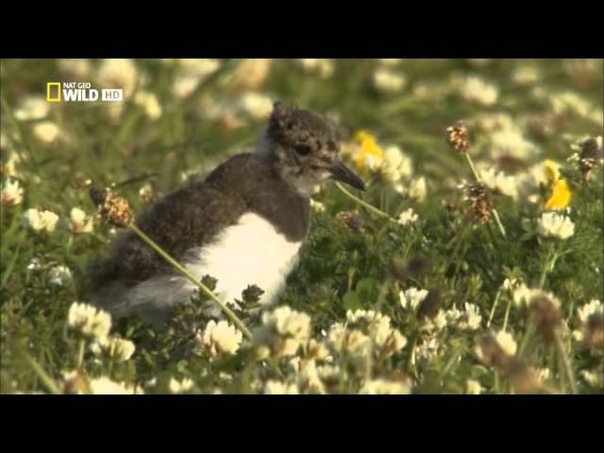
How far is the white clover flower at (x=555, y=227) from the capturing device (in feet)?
21.0

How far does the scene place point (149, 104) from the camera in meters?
9.96

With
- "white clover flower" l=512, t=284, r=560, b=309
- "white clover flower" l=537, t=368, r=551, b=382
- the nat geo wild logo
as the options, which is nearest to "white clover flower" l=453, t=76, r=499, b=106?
the nat geo wild logo

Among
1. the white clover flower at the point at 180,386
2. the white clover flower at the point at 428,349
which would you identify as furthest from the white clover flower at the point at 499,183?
the white clover flower at the point at 180,386

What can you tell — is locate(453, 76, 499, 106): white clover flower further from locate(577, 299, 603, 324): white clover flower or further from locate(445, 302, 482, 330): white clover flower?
locate(445, 302, 482, 330): white clover flower

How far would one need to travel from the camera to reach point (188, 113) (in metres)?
10.3

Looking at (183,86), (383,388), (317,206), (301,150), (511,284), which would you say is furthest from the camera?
(183,86)

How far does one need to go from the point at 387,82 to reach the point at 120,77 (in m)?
2.26

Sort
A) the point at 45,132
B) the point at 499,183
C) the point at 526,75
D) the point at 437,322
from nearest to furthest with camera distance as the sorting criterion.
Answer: the point at 437,322
the point at 499,183
the point at 45,132
the point at 526,75

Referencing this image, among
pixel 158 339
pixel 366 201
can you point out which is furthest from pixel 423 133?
pixel 158 339

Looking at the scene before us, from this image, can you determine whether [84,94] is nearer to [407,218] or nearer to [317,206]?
[317,206]

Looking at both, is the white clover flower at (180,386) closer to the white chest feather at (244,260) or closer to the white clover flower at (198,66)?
the white chest feather at (244,260)

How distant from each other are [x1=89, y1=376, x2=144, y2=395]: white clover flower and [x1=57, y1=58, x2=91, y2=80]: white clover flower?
5683 mm

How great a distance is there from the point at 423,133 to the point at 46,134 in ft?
9.00

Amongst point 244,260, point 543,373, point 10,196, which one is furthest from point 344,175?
point 543,373
